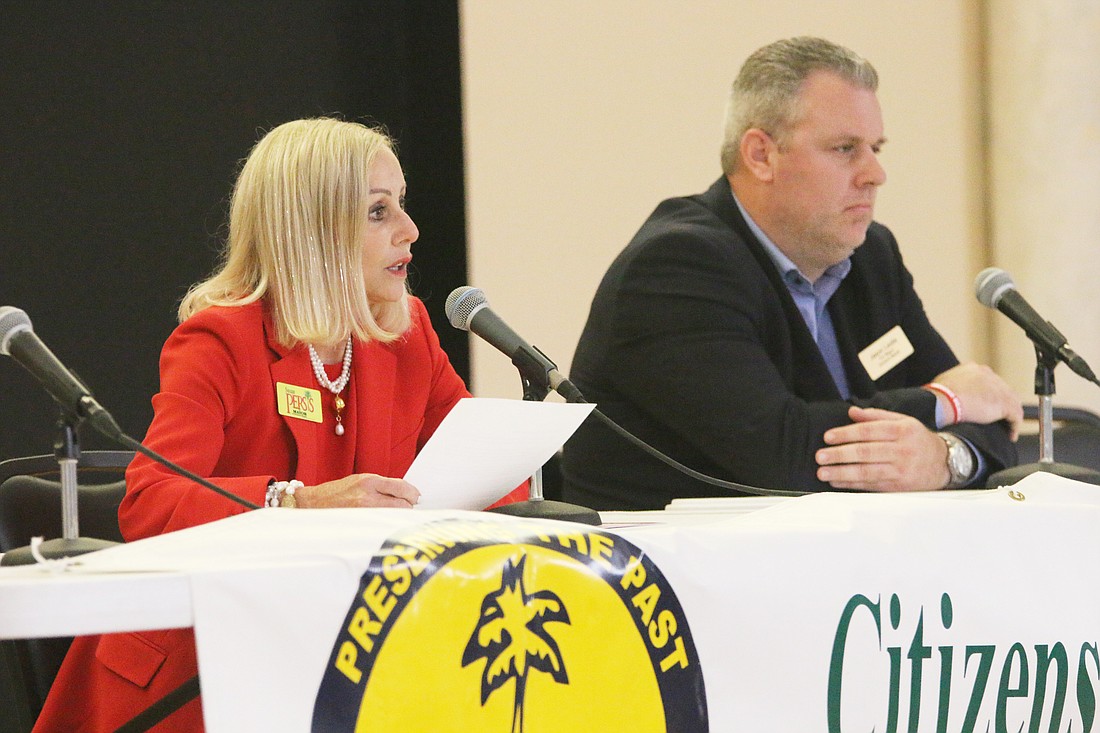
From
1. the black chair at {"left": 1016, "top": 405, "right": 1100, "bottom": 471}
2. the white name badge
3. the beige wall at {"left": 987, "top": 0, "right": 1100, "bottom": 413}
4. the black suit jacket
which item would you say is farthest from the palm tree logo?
the beige wall at {"left": 987, "top": 0, "right": 1100, "bottom": 413}

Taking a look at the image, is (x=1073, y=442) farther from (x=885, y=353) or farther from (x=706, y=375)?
(x=706, y=375)

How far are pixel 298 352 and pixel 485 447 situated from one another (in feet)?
1.80

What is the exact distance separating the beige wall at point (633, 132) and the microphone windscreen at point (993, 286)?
1.87m

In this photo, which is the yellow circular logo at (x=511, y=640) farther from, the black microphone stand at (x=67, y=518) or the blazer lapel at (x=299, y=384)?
the blazer lapel at (x=299, y=384)

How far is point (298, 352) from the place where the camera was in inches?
78.7

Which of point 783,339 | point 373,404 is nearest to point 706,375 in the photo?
point 783,339

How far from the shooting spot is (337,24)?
3748 mm

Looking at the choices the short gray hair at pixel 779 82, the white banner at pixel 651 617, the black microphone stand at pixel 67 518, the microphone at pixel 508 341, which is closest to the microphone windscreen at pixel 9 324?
the black microphone stand at pixel 67 518

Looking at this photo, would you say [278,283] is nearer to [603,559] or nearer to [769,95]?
[603,559]

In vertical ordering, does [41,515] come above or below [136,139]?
below

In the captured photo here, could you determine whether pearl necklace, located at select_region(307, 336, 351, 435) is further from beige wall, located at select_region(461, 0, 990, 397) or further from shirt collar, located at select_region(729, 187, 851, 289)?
beige wall, located at select_region(461, 0, 990, 397)

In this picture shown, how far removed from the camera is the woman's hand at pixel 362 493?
1.55 metres

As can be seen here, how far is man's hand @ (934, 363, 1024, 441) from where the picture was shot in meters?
2.54

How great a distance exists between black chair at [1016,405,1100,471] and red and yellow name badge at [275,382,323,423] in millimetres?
1770
